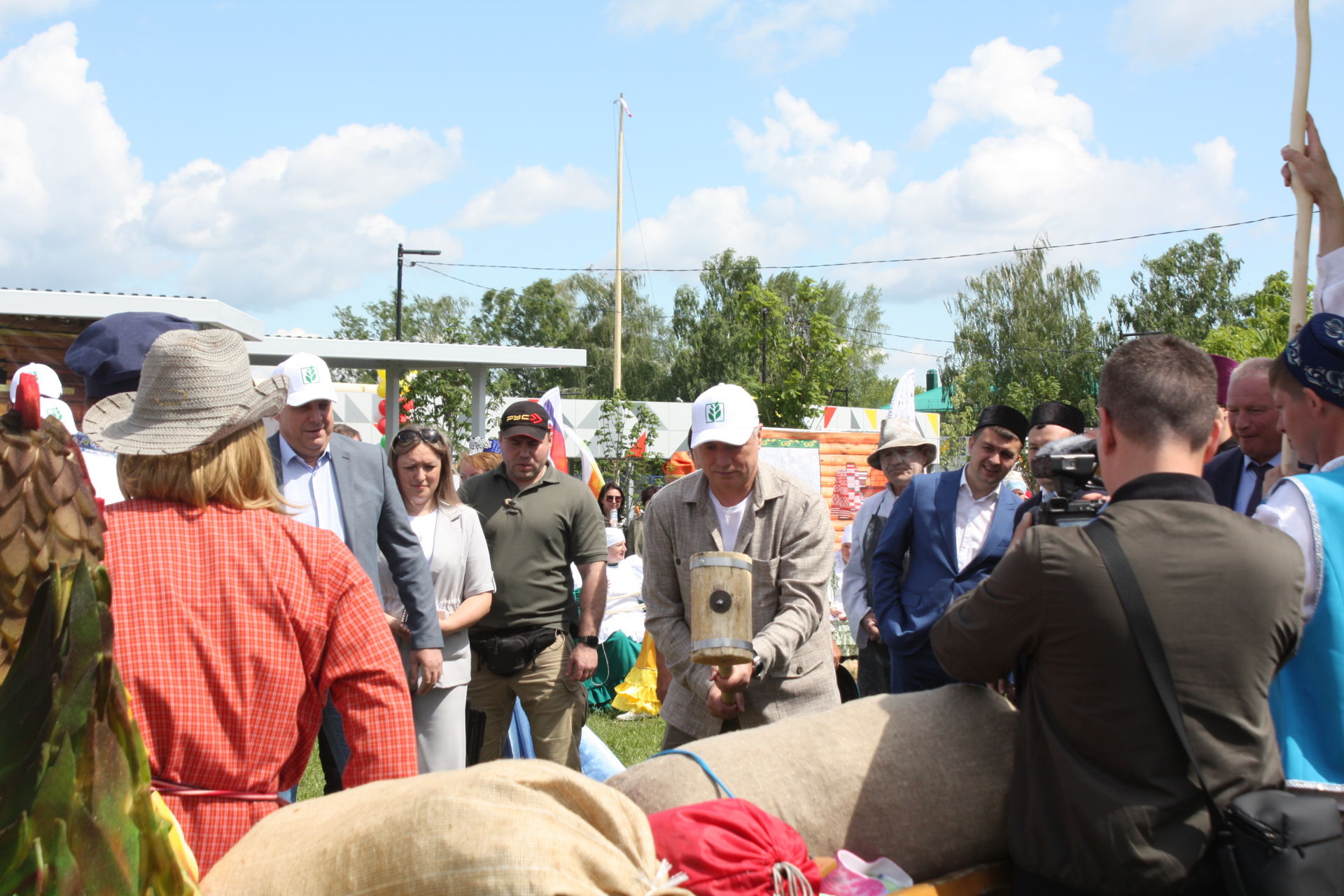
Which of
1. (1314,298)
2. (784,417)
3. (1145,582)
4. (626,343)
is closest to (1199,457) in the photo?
(1145,582)

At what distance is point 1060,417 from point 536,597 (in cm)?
271

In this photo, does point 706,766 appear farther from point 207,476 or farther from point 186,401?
point 186,401

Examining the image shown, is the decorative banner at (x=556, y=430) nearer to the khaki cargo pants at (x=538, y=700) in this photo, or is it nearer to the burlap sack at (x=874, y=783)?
the khaki cargo pants at (x=538, y=700)

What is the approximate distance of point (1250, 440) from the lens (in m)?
3.65

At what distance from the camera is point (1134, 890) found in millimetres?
1957

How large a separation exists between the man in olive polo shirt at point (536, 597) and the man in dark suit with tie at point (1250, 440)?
2761 millimetres

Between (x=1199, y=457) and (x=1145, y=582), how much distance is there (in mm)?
398

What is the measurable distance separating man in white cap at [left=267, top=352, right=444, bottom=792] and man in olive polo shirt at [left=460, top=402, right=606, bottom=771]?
74 centimetres

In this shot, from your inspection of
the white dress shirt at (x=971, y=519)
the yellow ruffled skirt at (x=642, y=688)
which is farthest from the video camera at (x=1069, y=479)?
the yellow ruffled skirt at (x=642, y=688)

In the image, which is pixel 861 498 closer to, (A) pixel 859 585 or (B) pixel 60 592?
(A) pixel 859 585

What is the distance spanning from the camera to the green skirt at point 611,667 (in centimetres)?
840

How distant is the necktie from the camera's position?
11.7 feet

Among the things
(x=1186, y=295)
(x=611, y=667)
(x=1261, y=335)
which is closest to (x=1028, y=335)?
(x=1186, y=295)

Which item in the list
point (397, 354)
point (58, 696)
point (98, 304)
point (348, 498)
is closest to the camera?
point (58, 696)
